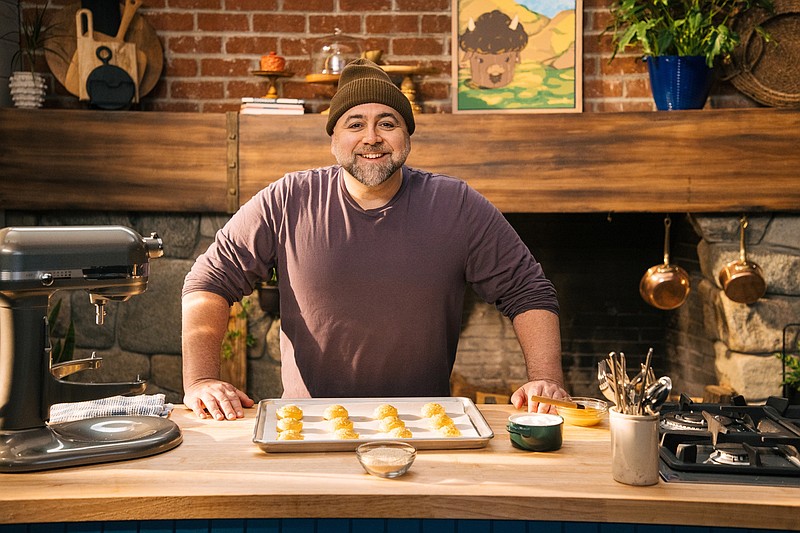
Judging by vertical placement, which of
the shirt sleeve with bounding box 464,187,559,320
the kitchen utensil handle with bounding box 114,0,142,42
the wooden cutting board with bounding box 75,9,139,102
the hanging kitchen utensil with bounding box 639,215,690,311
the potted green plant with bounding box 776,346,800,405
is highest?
the kitchen utensil handle with bounding box 114,0,142,42

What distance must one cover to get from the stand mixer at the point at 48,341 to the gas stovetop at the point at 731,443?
3.09ft

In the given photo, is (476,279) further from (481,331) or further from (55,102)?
(55,102)

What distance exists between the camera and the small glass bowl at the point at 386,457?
1.39 m

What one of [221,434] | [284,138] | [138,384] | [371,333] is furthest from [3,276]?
[284,138]

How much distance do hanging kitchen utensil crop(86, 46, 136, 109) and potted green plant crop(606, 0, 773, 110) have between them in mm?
1971

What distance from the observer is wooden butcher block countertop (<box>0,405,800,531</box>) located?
51.6 inches

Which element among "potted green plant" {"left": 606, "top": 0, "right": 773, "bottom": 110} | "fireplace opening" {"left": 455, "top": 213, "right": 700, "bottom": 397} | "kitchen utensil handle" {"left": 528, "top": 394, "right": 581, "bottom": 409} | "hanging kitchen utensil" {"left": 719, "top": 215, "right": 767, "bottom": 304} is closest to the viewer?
"kitchen utensil handle" {"left": 528, "top": 394, "right": 581, "bottom": 409}

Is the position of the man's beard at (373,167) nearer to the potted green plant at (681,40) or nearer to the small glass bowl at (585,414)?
the small glass bowl at (585,414)

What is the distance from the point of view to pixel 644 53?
3264 mm

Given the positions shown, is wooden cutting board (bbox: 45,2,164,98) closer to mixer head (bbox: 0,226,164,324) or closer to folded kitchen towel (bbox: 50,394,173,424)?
folded kitchen towel (bbox: 50,394,173,424)

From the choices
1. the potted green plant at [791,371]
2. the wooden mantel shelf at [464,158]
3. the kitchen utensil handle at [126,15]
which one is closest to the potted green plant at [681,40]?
the wooden mantel shelf at [464,158]

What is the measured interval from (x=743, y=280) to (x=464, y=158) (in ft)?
3.91

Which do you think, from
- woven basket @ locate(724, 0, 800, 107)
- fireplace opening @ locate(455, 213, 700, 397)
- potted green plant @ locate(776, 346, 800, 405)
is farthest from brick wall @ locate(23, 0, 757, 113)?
potted green plant @ locate(776, 346, 800, 405)

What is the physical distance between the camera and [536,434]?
154 cm
